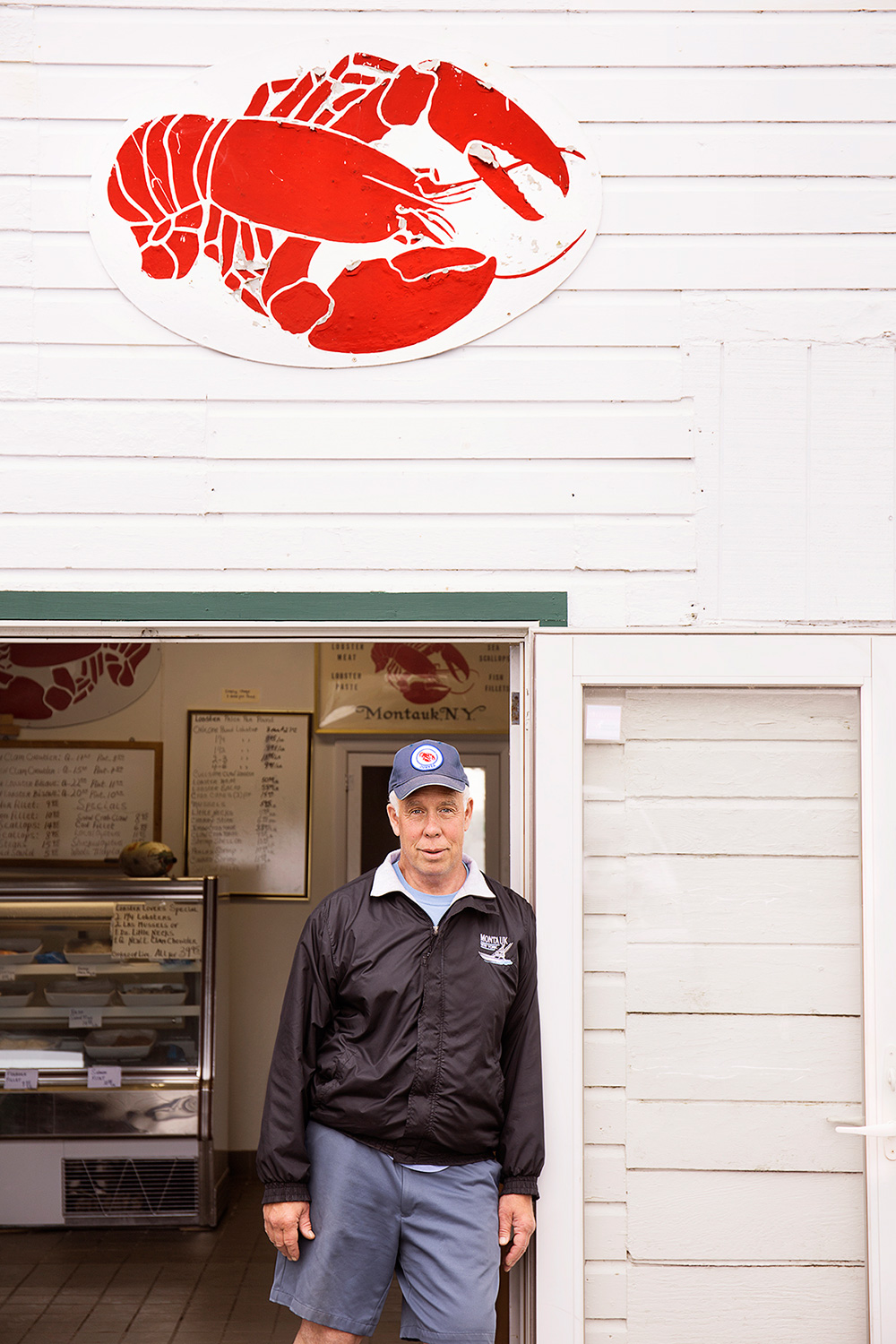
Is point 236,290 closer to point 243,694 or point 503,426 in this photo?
point 503,426

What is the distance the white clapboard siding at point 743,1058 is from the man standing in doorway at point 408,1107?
1.10ft

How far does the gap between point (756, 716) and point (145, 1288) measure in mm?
3295

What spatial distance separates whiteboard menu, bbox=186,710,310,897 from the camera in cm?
580

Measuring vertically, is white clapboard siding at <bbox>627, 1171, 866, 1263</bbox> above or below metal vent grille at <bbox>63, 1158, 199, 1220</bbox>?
above

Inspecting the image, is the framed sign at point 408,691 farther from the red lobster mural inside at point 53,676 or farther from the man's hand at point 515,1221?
the man's hand at point 515,1221

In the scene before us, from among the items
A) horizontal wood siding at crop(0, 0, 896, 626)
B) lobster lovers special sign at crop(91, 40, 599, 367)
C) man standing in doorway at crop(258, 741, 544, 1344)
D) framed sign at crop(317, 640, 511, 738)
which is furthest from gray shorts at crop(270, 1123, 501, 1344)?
framed sign at crop(317, 640, 511, 738)

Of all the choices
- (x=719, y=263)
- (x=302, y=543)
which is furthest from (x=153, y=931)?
(x=719, y=263)

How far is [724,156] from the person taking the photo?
9.96 ft

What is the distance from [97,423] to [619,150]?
1.56 m

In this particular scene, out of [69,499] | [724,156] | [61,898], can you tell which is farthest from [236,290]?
[61,898]

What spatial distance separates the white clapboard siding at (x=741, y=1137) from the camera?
288 centimetres

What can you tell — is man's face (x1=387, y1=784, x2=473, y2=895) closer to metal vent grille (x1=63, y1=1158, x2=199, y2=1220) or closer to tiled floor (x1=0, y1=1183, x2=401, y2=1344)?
tiled floor (x1=0, y1=1183, x2=401, y2=1344)

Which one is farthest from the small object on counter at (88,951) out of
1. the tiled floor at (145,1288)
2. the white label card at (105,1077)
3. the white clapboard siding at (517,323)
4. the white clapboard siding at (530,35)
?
the white clapboard siding at (530,35)

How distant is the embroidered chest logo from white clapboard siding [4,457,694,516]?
109 centimetres
